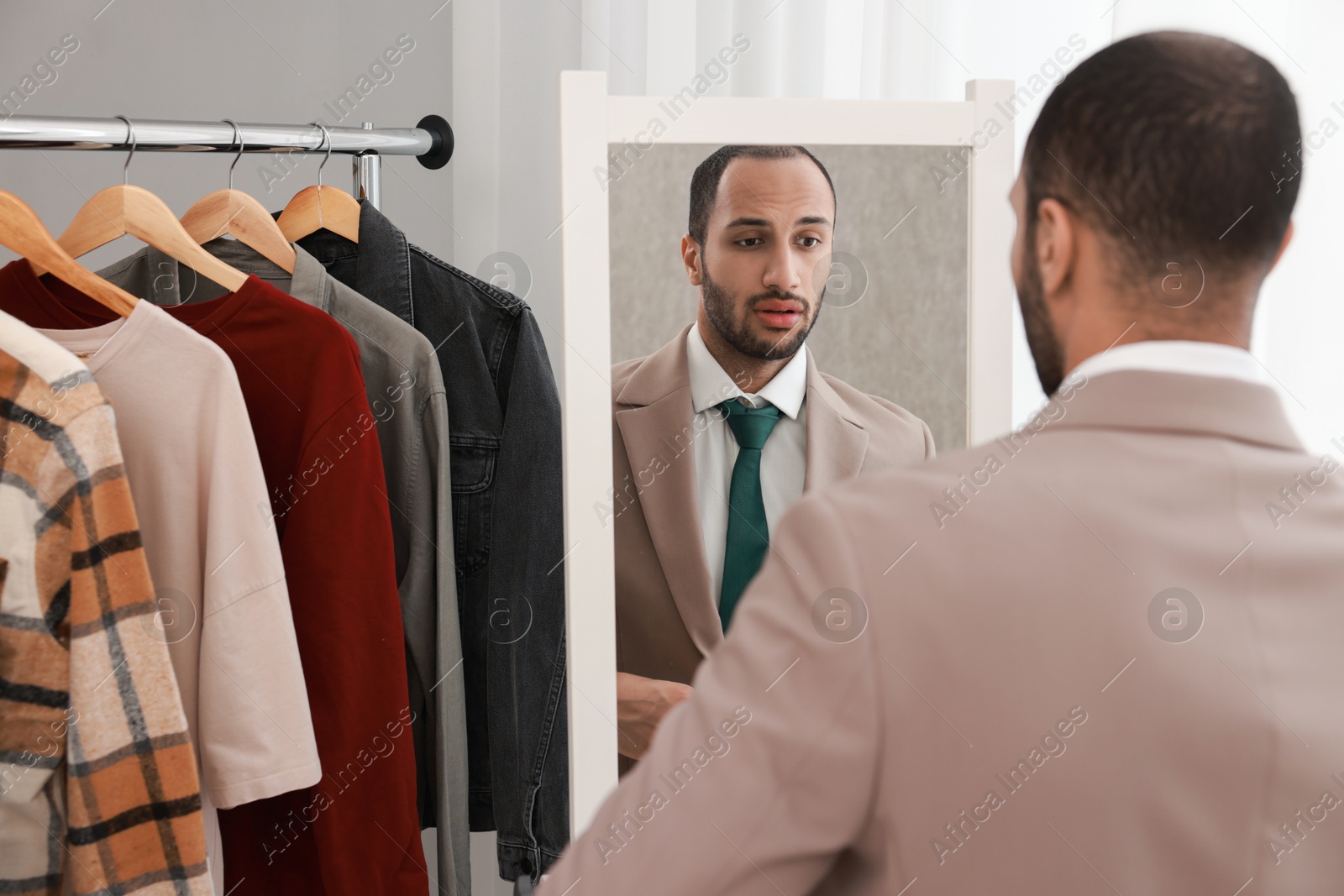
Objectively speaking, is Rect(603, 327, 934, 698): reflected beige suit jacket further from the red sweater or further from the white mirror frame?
the red sweater

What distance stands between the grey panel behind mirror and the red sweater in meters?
0.31

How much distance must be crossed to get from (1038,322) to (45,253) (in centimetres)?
97

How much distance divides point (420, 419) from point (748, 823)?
774 mm

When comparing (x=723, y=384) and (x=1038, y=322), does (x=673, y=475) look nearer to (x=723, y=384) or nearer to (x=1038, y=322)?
(x=723, y=384)

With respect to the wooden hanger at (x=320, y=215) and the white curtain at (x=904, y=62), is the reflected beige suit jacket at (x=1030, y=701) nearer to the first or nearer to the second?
the white curtain at (x=904, y=62)

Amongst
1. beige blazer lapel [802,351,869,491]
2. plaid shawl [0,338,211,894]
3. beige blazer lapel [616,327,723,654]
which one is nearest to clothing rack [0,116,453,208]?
plaid shawl [0,338,211,894]

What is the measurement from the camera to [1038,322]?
2.35 ft

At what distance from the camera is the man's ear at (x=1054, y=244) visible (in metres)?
0.69

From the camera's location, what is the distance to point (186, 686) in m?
1.05

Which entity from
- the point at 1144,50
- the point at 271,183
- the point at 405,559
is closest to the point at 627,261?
the point at 405,559

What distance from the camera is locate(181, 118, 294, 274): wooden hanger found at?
1226mm

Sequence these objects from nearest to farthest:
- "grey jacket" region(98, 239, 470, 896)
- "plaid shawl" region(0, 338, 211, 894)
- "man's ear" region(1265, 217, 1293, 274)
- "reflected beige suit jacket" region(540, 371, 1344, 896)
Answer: "reflected beige suit jacket" region(540, 371, 1344, 896)
"man's ear" region(1265, 217, 1293, 274)
"plaid shawl" region(0, 338, 211, 894)
"grey jacket" region(98, 239, 470, 896)

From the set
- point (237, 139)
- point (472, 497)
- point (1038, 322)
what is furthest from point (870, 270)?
→ point (237, 139)

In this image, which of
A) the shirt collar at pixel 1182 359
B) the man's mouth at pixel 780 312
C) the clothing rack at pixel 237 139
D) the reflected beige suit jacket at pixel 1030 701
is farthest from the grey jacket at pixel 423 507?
the shirt collar at pixel 1182 359
